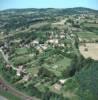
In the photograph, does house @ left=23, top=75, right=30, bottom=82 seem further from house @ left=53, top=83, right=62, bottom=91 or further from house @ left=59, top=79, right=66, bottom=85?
house @ left=59, top=79, right=66, bottom=85

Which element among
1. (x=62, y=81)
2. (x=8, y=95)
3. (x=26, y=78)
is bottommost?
(x=8, y=95)

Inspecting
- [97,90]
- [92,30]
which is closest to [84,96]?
[97,90]

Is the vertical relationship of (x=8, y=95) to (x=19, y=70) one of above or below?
above

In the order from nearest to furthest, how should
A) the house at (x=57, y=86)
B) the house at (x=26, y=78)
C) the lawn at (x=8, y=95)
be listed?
the lawn at (x=8, y=95), the house at (x=57, y=86), the house at (x=26, y=78)

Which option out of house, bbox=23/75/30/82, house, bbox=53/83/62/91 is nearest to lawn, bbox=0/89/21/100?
house, bbox=23/75/30/82

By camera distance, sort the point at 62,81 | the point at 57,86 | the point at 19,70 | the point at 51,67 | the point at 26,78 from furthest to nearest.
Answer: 1. the point at 19,70
2. the point at 51,67
3. the point at 26,78
4. the point at 62,81
5. the point at 57,86

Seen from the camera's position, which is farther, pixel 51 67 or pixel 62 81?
pixel 51 67

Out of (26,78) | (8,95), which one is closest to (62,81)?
(26,78)

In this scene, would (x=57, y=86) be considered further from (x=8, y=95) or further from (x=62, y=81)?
(x=8, y=95)

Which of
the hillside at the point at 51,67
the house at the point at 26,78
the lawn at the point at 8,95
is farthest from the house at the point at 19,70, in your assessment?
the lawn at the point at 8,95

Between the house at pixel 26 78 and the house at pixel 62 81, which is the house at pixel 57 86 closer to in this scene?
the house at pixel 62 81

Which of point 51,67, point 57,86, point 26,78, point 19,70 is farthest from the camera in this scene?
point 19,70
